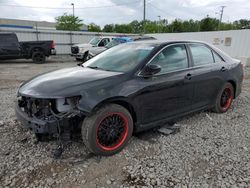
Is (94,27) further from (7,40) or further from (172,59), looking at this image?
(172,59)

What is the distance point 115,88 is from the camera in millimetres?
2760

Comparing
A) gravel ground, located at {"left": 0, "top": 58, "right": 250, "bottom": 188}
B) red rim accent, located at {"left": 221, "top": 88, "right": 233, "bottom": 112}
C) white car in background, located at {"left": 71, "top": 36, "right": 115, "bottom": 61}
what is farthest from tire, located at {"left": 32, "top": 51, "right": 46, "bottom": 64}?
red rim accent, located at {"left": 221, "top": 88, "right": 233, "bottom": 112}

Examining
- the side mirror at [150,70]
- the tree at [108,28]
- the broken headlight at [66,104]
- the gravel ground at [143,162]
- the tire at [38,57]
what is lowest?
the gravel ground at [143,162]

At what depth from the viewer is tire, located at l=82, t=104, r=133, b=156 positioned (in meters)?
2.64

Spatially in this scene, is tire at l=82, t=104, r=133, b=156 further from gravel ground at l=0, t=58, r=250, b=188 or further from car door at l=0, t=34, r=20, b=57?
car door at l=0, t=34, r=20, b=57

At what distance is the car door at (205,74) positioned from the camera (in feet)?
12.4

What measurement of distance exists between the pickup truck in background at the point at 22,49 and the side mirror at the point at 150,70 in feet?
41.6

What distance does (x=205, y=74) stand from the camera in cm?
387

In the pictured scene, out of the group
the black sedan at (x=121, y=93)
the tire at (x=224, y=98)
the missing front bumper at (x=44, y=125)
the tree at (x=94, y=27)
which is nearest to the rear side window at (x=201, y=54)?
the black sedan at (x=121, y=93)

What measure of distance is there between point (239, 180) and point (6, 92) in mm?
6211

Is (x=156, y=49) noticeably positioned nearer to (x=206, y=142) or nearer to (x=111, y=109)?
(x=111, y=109)

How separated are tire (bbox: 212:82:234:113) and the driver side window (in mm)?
1316

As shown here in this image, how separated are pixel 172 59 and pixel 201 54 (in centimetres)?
87

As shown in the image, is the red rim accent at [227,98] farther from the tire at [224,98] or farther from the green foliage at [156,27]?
the green foliage at [156,27]
